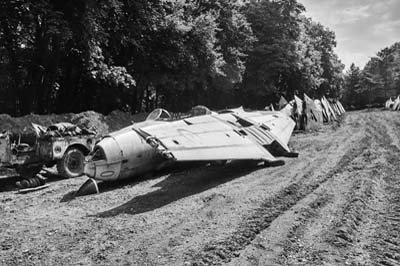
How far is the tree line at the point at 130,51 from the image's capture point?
48.4 ft

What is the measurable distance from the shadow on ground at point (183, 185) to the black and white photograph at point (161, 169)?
2.3 inches

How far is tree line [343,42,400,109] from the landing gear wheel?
65.7 m

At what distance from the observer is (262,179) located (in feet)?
29.0

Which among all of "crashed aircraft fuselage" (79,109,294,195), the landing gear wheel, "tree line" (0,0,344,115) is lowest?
the landing gear wheel

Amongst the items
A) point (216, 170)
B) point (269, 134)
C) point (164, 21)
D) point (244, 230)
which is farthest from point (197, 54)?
point (244, 230)

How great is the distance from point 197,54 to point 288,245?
18164 mm

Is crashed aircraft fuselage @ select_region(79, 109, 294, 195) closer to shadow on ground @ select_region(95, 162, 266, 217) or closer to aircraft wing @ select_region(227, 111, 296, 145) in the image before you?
shadow on ground @ select_region(95, 162, 266, 217)

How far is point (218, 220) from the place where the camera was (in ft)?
19.0

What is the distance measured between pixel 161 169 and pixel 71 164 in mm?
2605

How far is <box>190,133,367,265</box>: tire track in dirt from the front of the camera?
439cm

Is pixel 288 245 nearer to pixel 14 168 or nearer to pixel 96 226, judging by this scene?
pixel 96 226

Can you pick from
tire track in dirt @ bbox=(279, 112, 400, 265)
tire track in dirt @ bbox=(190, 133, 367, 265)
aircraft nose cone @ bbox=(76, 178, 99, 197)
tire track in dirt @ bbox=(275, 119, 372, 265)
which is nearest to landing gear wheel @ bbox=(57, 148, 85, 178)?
aircraft nose cone @ bbox=(76, 178, 99, 197)

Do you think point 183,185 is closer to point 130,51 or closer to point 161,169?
point 161,169

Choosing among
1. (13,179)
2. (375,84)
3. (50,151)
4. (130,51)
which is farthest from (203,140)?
(375,84)
